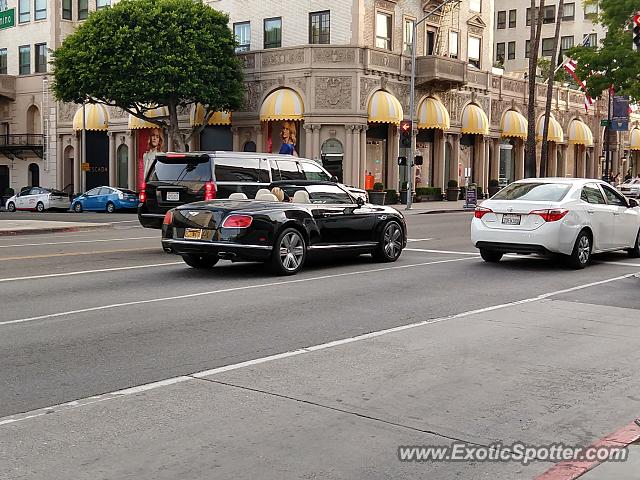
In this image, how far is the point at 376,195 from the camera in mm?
41406

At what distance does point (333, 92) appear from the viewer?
140ft

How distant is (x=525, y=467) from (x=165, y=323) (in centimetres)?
497

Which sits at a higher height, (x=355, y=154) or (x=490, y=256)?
(x=355, y=154)

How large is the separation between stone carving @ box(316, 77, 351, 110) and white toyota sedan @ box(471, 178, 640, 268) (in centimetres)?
2769

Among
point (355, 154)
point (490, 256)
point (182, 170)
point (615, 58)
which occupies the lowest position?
point (490, 256)

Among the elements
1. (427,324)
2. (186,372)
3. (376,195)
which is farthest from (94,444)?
(376,195)

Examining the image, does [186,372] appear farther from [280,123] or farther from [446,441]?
[280,123]

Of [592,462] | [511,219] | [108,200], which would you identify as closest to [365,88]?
[108,200]

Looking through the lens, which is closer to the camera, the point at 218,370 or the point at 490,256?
the point at 218,370

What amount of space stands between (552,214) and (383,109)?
29.6 metres

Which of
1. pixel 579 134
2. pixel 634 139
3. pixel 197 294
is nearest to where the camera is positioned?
pixel 197 294

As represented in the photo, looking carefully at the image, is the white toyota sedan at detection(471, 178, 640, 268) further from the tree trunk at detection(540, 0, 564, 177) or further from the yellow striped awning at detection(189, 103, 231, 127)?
the yellow striped awning at detection(189, 103, 231, 127)

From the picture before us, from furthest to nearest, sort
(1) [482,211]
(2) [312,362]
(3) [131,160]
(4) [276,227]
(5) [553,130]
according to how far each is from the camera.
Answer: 1. (5) [553,130]
2. (3) [131,160]
3. (1) [482,211]
4. (4) [276,227]
5. (2) [312,362]

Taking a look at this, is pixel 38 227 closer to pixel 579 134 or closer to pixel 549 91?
pixel 549 91
